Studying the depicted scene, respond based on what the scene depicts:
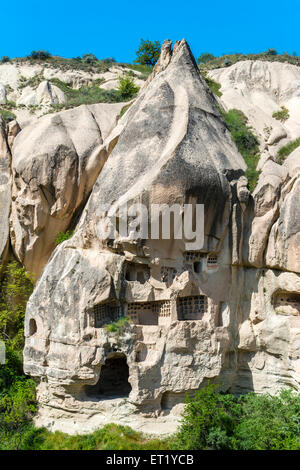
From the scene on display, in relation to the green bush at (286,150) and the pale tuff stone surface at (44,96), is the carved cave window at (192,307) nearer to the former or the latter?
the green bush at (286,150)

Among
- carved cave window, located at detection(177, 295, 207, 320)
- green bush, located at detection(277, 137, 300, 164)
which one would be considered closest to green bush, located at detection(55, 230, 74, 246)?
carved cave window, located at detection(177, 295, 207, 320)

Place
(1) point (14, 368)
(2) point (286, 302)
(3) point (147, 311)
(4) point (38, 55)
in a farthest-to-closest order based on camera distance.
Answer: (4) point (38, 55)
(1) point (14, 368)
(2) point (286, 302)
(3) point (147, 311)

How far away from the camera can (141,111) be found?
1491 cm

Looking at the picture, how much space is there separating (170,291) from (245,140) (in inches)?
284

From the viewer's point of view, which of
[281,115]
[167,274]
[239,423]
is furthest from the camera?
[281,115]

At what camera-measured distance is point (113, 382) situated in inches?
602

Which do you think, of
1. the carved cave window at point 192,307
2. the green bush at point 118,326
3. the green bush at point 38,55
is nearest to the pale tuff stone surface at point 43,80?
the green bush at point 38,55

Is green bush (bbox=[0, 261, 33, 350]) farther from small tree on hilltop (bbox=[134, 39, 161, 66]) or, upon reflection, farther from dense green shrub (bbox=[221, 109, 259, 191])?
small tree on hilltop (bbox=[134, 39, 161, 66])

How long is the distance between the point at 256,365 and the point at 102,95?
60.5 feet

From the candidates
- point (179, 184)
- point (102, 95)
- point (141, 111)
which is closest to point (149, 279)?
point (179, 184)

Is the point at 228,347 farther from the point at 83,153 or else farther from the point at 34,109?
the point at 34,109

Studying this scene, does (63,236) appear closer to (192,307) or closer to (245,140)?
(192,307)

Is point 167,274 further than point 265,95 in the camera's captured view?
No

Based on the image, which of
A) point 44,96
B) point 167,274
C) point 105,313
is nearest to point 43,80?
point 44,96
